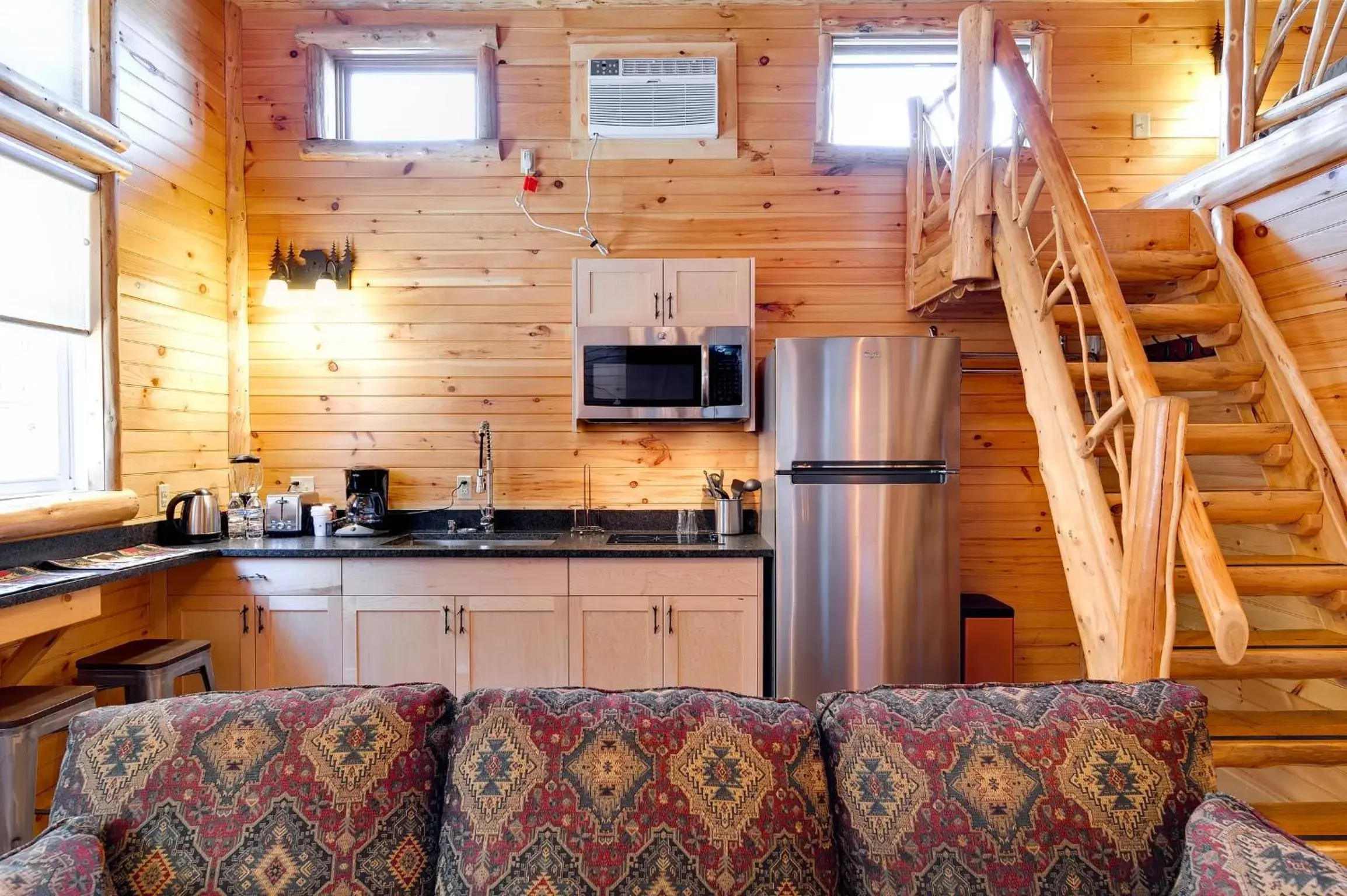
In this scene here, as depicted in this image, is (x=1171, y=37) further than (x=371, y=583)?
Yes

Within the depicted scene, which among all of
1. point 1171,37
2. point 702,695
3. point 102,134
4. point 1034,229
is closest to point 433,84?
point 102,134

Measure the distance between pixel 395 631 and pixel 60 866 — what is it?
1.85 m

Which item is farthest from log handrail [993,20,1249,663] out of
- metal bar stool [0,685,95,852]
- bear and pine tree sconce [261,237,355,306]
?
bear and pine tree sconce [261,237,355,306]

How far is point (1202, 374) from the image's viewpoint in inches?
89.5

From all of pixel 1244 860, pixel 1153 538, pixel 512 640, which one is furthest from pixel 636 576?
pixel 1244 860

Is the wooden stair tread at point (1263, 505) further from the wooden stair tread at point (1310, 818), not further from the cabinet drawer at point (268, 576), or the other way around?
the cabinet drawer at point (268, 576)

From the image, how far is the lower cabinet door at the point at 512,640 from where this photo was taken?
2.78 metres

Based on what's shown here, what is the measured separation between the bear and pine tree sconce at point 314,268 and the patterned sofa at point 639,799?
8.64 feet

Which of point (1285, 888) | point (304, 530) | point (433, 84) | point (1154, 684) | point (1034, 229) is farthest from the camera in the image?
point (433, 84)

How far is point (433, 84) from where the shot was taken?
137 inches

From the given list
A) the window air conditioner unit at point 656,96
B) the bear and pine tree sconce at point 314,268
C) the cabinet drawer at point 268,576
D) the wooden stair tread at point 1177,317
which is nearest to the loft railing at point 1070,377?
the wooden stair tread at point 1177,317

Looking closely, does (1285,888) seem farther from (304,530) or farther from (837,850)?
(304,530)

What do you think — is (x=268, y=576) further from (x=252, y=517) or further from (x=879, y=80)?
(x=879, y=80)

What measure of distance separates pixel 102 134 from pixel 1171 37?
4.79 meters
